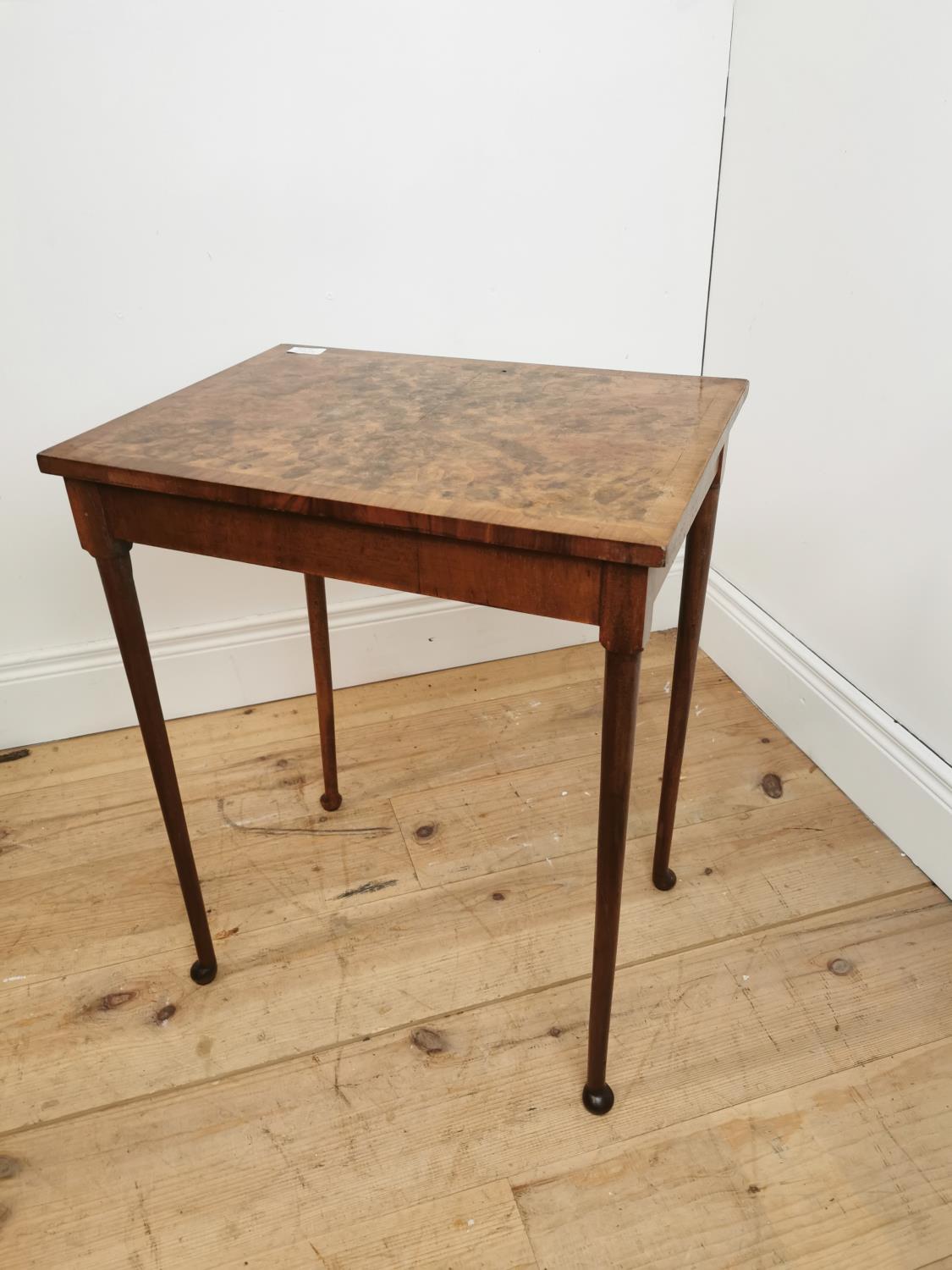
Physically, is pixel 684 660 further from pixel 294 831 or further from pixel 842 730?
pixel 294 831

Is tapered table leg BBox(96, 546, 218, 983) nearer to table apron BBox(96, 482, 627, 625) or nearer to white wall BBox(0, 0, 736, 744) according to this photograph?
table apron BBox(96, 482, 627, 625)

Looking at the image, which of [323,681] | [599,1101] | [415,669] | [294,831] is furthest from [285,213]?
[599,1101]

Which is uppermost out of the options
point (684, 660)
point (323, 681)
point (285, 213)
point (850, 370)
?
point (285, 213)

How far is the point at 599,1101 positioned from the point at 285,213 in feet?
4.50

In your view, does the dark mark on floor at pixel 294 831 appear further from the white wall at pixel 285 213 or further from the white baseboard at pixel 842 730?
the white baseboard at pixel 842 730

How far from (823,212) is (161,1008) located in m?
1.51

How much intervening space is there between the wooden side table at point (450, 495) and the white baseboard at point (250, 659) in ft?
2.14

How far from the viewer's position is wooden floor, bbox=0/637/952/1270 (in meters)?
0.91

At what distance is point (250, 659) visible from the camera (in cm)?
172

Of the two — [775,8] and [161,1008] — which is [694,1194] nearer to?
[161,1008]

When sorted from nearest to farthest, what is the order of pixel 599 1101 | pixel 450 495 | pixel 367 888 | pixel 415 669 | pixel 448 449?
pixel 450 495, pixel 448 449, pixel 599 1101, pixel 367 888, pixel 415 669

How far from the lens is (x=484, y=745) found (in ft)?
5.33

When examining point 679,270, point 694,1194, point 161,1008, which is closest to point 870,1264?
point 694,1194

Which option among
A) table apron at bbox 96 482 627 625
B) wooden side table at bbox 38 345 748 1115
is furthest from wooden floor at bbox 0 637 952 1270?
table apron at bbox 96 482 627 625
